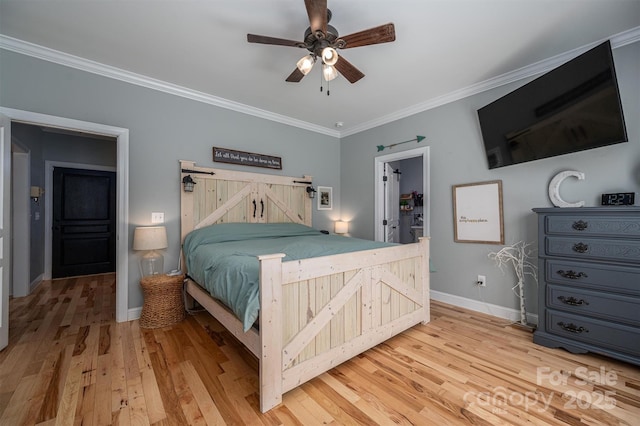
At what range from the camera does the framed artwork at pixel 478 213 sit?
2.86 meters

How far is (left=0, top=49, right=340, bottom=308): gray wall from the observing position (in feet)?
7.84

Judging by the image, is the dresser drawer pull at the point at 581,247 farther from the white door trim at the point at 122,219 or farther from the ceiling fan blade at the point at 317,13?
the white door trim at the point at 122,219

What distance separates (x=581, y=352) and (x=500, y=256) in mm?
1022

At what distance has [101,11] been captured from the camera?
1923 mm

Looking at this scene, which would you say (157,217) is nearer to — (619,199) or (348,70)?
(348,70)

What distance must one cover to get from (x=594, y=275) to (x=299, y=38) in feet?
10.3

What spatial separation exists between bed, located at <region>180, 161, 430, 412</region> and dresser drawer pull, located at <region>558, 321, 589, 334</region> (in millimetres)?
1069

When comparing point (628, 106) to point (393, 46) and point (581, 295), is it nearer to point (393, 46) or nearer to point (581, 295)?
point (581, 295)

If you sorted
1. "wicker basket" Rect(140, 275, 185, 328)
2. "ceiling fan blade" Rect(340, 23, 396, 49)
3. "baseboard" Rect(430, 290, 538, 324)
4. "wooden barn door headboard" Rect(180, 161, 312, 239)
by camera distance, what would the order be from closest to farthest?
"ceiling fan blade" Rect(340, 23, 396, 49) < "wicker basket" Rect(140, 275, 185, 328) < "baseboard" Rect(430, 290, 538, 324) < "wooden barn door headboard" Rect(180, 161, 312, 239)

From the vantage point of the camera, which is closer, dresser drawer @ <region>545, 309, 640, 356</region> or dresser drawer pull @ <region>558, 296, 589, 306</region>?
dresser drawer @ <region>545, 309, 640, 356</region>

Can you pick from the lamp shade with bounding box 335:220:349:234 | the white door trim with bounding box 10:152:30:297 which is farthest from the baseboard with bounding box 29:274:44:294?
the lamp shade with bounding box 335:220:349:234

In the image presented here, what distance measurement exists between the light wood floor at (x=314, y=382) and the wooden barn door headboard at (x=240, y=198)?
1.38 m

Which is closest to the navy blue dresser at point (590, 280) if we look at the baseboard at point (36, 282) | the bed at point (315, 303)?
the bed at point (315, 303)

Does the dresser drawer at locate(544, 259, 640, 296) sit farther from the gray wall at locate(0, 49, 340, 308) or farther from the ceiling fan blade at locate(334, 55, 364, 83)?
the gray wall at locate(0, 49, 340, 308)
